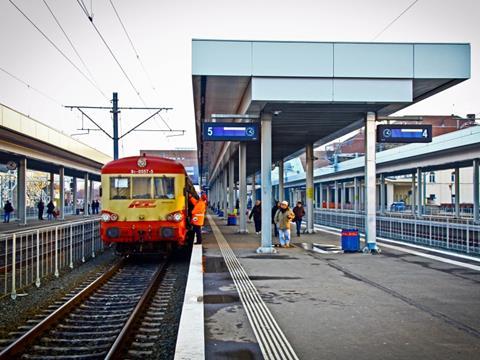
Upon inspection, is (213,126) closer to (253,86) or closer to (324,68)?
(253,86)

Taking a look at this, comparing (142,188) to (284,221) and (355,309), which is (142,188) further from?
(355,309)

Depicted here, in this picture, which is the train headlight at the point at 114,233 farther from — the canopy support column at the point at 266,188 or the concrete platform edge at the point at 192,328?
the concrete platform edge at the point at 192,328

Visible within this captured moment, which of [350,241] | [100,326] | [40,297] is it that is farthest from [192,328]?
[350,241]

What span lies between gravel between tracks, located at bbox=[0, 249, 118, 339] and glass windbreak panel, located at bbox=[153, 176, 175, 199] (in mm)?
2529


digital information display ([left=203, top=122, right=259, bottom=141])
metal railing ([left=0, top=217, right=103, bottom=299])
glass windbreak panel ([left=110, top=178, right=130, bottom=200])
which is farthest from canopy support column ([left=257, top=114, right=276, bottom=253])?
metal railing ([left=0, top=217, right=103, bottom=299])

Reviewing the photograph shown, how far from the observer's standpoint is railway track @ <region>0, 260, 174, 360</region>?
6504 mm

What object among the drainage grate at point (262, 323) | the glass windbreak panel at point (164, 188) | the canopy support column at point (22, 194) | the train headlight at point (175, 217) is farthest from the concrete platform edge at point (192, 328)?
the canopy support column at point (22, 194)

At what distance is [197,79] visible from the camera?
15125 mm

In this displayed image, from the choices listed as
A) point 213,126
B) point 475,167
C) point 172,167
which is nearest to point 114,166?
point 172,167

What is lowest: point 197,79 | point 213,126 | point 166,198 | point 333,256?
point 333,256

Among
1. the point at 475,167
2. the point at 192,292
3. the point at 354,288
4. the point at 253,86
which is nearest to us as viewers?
the point at 192,292

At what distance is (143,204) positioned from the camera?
48.7 ft

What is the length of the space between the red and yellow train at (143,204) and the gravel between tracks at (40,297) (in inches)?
46.3

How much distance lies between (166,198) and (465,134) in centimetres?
2541
